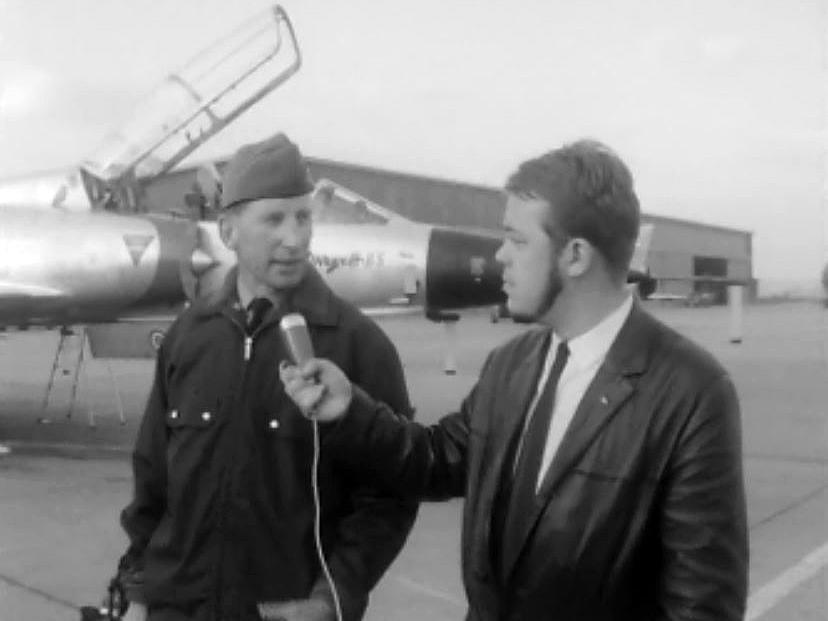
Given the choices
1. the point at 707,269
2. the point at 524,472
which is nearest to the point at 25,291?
the point at 524,472

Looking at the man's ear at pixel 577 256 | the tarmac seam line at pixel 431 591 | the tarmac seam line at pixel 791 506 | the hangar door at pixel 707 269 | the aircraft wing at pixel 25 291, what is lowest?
the hangar door at pixel 707 269

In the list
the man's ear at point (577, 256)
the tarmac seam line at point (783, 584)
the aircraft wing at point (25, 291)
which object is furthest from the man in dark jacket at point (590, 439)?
the aircraft wing at point (25, 291)

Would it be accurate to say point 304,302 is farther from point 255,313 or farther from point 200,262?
point 200,262

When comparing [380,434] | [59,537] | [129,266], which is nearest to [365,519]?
[380,434]

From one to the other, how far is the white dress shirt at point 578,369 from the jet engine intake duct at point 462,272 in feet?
20.8

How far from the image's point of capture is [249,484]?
2.06m

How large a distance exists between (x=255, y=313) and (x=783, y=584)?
132 inches

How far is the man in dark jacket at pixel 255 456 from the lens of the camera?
2.04 m

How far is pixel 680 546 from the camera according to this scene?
159cm

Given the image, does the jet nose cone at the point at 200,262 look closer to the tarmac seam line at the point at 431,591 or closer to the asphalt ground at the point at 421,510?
the asphalt ground at the point at 421,510

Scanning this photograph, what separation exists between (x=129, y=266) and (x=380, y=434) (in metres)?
6.52

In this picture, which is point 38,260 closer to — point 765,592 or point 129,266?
point 129,266

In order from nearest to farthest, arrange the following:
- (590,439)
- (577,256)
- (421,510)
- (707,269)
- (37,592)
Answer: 1. (590,439)
2. (577,256)
3. (37,592)
4. (421,510)
5. (707,269)

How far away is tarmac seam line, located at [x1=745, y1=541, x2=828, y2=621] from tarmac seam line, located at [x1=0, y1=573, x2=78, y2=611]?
115 inches
